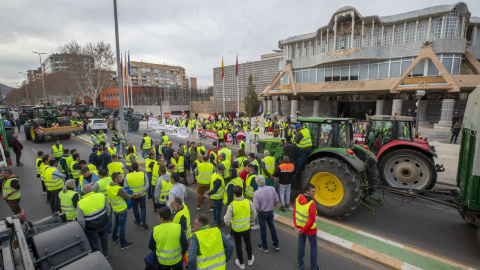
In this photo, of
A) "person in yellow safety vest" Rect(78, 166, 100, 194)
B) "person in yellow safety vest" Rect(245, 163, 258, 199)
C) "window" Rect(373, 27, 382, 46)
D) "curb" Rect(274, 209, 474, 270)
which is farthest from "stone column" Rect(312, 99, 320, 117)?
"person in yellow safety vest" Rect(78, 166, 100, 194)

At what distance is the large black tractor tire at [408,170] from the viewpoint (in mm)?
7348

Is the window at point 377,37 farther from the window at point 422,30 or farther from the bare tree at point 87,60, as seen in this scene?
the bare tree at point 87,60

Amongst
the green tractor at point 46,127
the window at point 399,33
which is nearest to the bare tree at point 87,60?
the green tractor at point 46,127

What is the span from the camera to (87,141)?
18.3 metres

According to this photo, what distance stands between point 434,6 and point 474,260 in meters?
25.7

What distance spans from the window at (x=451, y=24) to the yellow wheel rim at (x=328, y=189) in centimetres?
2480

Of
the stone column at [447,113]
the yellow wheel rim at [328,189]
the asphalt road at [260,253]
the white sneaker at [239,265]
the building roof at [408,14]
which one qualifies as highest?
the building roof at [408,14]

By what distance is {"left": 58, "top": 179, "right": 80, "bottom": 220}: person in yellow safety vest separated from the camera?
4660 mm

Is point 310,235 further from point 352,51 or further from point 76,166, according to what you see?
point 352,51

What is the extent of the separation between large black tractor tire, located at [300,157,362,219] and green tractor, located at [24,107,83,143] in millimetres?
18951

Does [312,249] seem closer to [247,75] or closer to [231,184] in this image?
[231,184]

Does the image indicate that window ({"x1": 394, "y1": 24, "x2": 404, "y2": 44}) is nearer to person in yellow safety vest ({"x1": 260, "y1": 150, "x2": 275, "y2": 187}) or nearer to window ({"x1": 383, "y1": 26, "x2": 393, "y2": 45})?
window ({"x1": 383, "y1": 26, "x2": 393, "y2": 45})

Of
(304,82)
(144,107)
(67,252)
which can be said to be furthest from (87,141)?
(144,107)

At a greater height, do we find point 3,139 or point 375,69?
point 375,69
